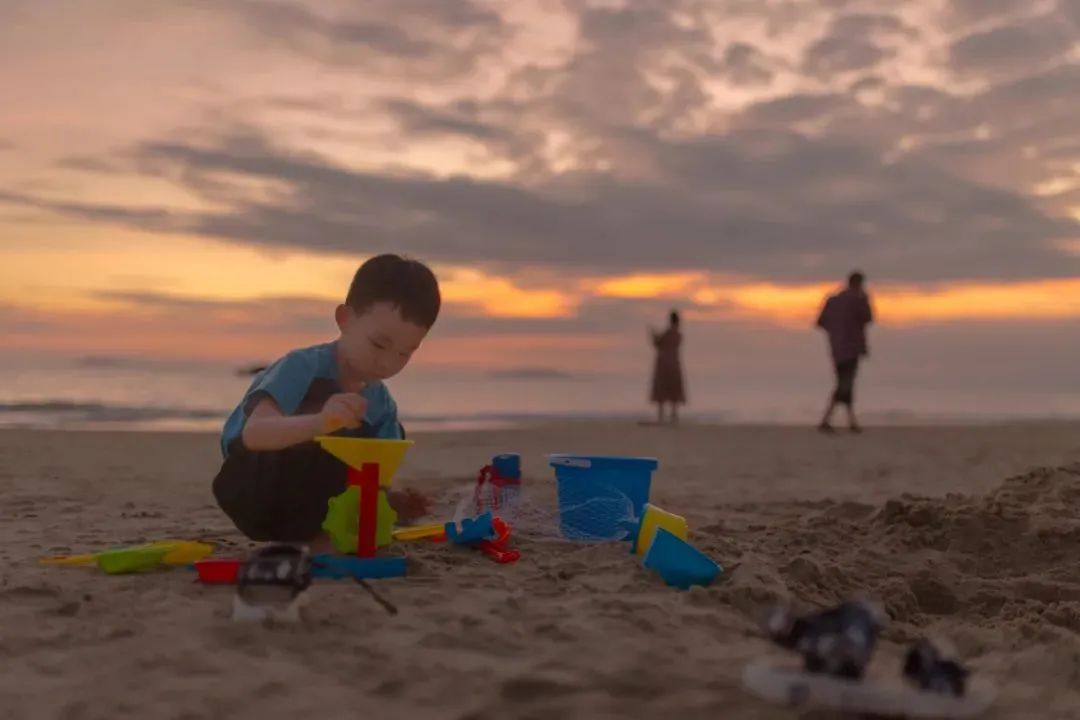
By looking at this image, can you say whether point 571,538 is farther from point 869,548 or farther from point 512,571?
point 869,548

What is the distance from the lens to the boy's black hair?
10.2ft

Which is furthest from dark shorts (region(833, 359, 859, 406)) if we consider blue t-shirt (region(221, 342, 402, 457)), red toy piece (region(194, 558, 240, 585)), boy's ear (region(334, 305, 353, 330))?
red toy piece (region(194, 558, 240, 585))

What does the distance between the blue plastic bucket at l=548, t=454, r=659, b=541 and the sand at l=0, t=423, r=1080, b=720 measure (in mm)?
191

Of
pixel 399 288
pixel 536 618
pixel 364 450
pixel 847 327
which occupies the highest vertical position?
pixel 847 327

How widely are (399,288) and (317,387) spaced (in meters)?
0.42

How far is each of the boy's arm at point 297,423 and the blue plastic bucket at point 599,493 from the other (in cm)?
110

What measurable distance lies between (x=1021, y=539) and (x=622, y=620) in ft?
7.55

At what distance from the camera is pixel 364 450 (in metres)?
2.94

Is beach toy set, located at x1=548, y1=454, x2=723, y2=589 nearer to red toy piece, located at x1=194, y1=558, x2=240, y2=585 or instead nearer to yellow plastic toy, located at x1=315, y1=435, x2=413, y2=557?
yellow plastic toy, located at x1=315, y1=435, x2=413, y2=557

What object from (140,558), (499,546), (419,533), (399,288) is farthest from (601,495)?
(140,558)

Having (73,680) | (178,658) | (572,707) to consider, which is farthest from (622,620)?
(73,680)

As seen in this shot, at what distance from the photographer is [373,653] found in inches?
85.0

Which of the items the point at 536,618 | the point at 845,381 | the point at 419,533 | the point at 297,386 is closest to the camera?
the point at 536,618

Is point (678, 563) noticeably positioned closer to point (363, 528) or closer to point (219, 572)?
point (363, 528)
